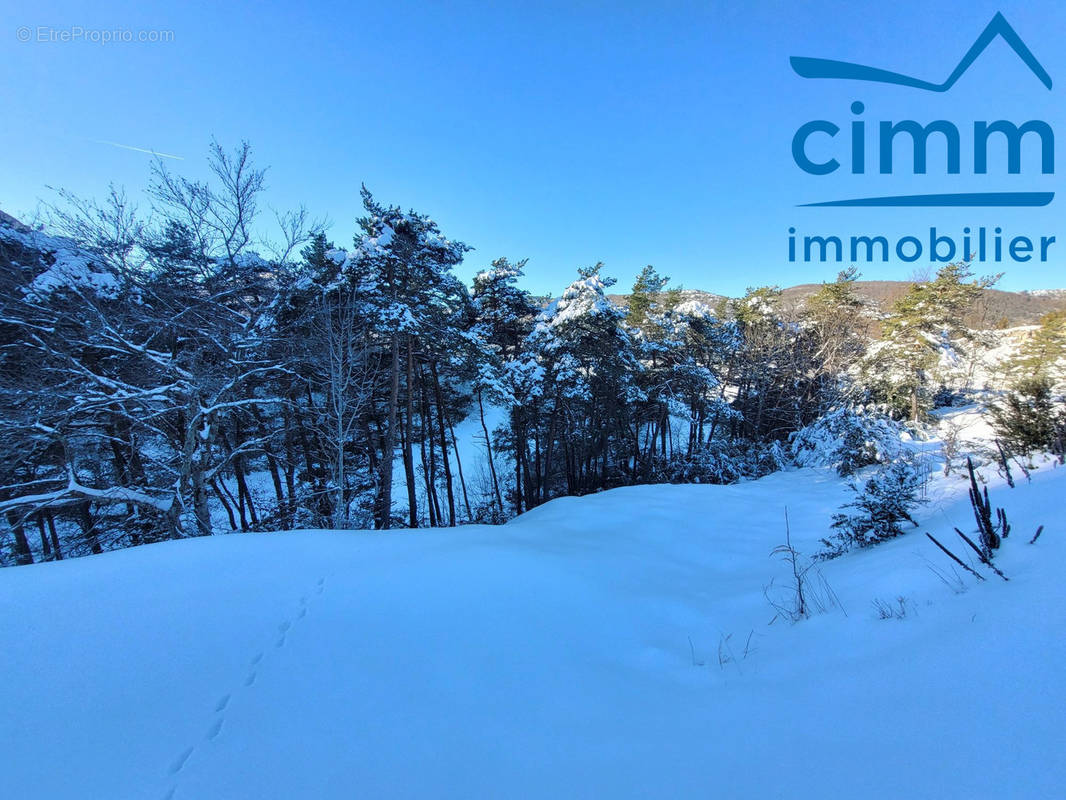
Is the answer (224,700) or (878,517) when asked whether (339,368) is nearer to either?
(224,700)

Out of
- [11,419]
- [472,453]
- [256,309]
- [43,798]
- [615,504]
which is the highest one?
[256,309]

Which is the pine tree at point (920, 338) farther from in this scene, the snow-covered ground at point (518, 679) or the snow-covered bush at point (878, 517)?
the snow-covered ground at point (518, 679)

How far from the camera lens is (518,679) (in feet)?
7.61

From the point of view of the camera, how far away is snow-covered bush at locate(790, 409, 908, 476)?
34.8 feet

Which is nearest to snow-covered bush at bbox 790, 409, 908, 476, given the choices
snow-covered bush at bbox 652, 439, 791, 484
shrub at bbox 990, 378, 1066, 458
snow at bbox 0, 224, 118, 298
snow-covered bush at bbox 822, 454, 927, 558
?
snow-covered bush at bbox 652, 439, 791, 484

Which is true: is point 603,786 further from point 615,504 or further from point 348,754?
point 615,504

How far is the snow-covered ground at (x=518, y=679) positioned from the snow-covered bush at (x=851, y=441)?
8.15m

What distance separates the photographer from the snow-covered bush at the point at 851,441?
1062 centimetres

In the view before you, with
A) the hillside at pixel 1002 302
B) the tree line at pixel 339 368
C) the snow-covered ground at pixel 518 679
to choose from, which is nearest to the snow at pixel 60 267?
the tree line at pixel 339 368

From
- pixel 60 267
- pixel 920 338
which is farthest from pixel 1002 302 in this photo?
pixel 60 267

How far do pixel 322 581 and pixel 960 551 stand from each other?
18.3 feet

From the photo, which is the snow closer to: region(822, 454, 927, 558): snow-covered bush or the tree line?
the tree line

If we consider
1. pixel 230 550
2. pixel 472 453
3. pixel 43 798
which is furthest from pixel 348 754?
pixel 472 453

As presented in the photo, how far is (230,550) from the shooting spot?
3750mm
